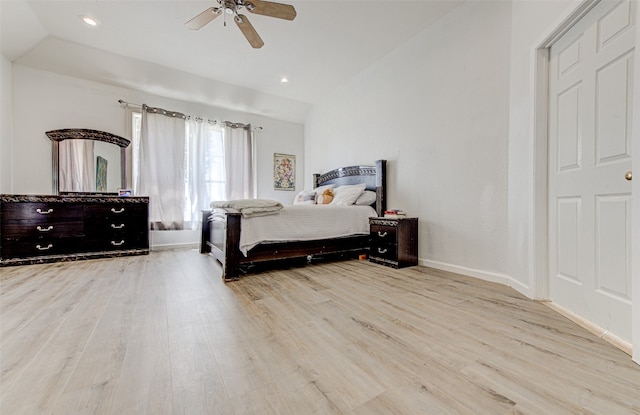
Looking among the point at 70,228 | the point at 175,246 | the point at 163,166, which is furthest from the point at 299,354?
the point at 163,166

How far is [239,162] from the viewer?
5.15m

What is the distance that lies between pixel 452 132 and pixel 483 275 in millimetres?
1577

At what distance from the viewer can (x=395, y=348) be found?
4.31 ft

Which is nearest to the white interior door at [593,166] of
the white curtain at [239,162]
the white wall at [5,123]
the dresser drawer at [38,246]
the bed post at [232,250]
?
the bed post at [232,250]

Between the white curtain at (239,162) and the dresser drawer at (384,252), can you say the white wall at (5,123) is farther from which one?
the dresser drawer at (384,252)

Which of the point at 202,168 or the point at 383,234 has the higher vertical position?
the point at 202,168

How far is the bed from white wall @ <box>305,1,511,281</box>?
27cm

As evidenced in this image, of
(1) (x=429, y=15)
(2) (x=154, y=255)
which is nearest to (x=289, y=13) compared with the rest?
(1) (x=429, y=15)

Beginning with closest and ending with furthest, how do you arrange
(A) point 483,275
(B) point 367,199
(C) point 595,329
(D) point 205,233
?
1. (C) point 595,329
2. (A) point 483,275
3. (B) point 367,199
4. (D) point 205,233

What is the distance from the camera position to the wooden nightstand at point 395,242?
304 centimetres

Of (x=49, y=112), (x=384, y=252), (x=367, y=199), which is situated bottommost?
(x=384, y=252)

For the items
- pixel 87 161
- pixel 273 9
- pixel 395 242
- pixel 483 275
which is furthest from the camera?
pixel 87 161

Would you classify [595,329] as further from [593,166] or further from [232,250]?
[232,250]

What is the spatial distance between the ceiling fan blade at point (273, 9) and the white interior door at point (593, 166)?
2128 millimetres
